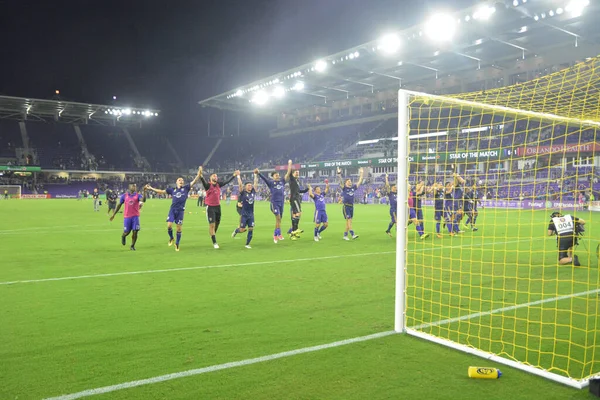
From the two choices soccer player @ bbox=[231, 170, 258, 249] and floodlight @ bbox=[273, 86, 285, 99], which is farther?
floodlight @ bbox=[273, 86, 285, 99]

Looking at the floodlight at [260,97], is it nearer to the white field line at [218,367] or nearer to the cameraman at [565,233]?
the cameraman at [565,233]

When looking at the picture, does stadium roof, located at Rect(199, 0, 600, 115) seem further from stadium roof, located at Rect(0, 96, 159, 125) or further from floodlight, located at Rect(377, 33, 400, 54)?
stadium roof, located at Rect(0, 96, 159, 125)

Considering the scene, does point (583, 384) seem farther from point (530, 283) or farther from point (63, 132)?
point (63, 132)

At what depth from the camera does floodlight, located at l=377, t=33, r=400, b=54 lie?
35.1 metres

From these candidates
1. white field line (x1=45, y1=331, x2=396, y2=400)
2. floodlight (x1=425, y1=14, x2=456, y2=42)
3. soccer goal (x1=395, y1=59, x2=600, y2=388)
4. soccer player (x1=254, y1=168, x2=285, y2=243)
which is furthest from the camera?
floodlight (x1=425, y1=14, x2=456, y2=42)

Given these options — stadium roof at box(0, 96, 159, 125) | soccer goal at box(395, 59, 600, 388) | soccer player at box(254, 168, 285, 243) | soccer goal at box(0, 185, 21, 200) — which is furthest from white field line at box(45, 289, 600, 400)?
soccer goal at box(0, 185, 21, 200)

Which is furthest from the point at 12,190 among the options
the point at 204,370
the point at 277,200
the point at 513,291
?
the point at 204,370

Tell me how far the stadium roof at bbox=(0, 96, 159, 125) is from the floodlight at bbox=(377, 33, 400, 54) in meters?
39.0

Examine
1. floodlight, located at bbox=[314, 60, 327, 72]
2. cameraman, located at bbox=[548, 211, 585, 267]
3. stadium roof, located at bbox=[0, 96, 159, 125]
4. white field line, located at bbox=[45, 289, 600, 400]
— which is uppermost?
floodlight, located at bbox=[314, 60, 327, 72]

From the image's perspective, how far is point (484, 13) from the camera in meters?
29.3

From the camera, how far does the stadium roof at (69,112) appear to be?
5662 centimetres

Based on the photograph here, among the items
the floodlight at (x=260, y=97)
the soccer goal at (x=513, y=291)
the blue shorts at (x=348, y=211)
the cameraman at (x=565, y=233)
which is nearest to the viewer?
the soccer goal at (x=513, y=291)

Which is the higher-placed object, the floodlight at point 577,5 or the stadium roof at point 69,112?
the floodlight at point 577,5

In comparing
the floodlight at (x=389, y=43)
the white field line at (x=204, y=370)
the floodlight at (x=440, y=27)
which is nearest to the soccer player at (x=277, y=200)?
the white field line at (x=204, y=370)
